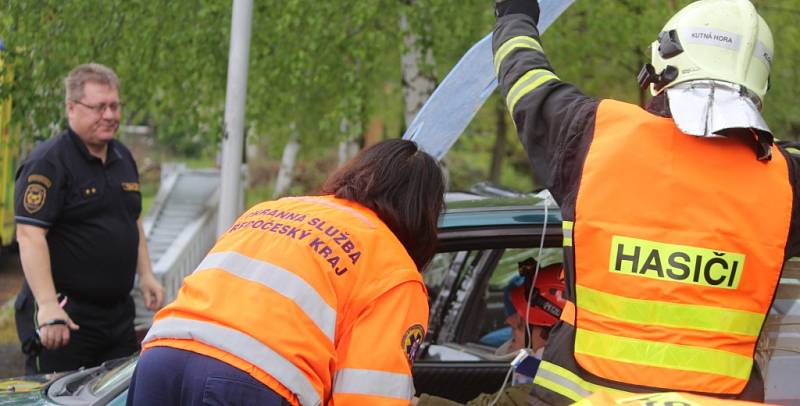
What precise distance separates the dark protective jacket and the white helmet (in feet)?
0.42

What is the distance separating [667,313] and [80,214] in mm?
2531

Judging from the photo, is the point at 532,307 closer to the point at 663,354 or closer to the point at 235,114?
the point at 663,354

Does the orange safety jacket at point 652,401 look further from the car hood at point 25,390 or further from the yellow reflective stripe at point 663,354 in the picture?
the car hood at point 25,390

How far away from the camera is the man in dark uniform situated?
12.3 ft

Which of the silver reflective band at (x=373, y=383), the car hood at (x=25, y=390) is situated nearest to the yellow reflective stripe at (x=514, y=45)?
the silver reflective band at (x=373, y=383)

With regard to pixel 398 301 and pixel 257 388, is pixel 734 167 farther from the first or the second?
pixel 257 388

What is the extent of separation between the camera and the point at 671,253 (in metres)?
2.11

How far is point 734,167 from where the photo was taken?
215 centimetres

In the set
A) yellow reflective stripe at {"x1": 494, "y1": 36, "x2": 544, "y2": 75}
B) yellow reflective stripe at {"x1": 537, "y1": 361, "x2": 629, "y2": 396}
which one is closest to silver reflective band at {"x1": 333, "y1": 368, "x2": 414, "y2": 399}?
yellow reflective stripe at {"x1": 537, "y1": 361, "x2": 629, "y2": 396}

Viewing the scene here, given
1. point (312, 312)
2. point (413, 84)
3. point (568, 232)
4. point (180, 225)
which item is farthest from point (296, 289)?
point (180, 225)

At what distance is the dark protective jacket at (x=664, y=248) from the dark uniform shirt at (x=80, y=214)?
2271 mm

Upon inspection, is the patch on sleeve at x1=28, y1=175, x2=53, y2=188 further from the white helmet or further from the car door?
the white helmet

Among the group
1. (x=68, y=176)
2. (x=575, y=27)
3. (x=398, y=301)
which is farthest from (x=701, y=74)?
(x=575, y=27)

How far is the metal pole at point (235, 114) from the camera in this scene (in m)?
4.99
